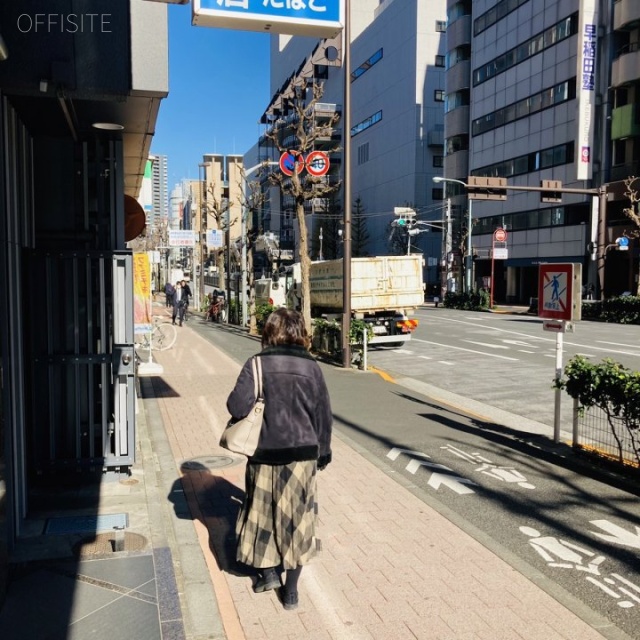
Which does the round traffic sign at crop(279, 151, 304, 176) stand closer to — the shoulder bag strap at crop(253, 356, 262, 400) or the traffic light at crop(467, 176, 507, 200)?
the traffic light at crop(467, 176, 507, 200)

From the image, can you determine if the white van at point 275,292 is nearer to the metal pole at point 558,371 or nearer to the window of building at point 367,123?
the metal pole at point 558,371

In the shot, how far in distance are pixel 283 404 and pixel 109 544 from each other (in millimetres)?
1909

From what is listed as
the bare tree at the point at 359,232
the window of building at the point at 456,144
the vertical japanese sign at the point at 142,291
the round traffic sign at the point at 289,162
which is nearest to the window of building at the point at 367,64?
the bare tree at the point at 359,232

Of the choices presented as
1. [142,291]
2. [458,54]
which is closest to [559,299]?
[142,291]

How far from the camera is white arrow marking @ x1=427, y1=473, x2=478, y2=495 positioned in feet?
20.6

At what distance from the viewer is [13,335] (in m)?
4.66

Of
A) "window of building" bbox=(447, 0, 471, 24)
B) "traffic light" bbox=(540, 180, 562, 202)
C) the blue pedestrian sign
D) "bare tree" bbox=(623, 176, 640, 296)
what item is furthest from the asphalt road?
"window of building" bbox=(447, 0, 471, 24)

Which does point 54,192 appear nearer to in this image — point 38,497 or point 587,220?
point 38,497

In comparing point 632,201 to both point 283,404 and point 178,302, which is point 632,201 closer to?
point 178,302

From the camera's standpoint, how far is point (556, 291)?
304 inches

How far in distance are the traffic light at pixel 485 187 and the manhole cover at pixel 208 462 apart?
66.8 feet

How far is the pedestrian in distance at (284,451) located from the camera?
379 cm

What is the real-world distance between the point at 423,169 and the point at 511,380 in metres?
56.1

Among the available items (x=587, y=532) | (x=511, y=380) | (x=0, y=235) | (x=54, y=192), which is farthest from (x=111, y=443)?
(x=511, y=380)
